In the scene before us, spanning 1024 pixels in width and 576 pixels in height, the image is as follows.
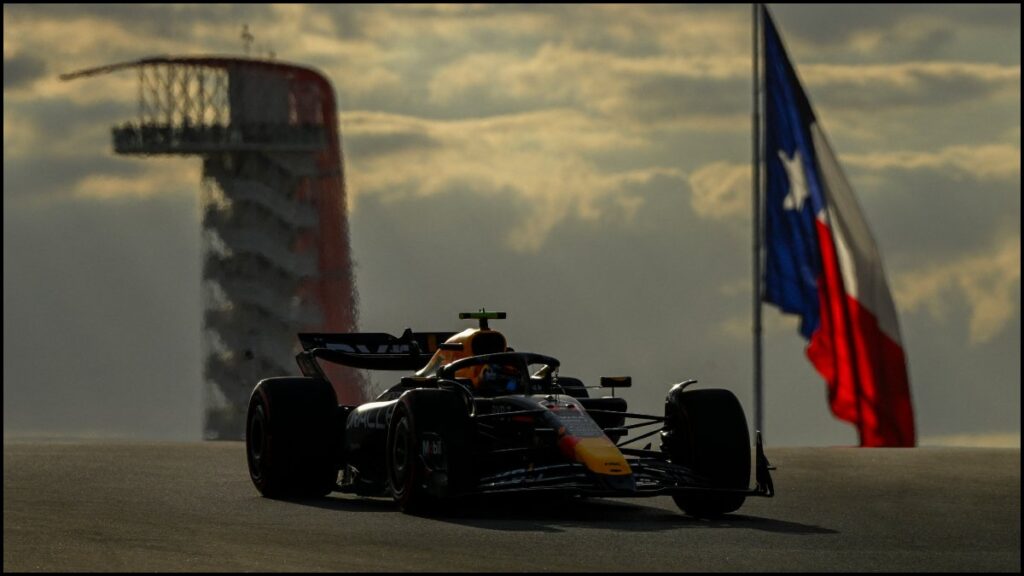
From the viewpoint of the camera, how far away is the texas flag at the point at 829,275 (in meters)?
32.7

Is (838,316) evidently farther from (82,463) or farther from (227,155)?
(227,155)

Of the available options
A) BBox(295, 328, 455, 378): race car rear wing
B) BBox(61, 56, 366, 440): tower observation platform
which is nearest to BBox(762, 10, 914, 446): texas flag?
BBox(295, 328, 455, 378): race car rear wing

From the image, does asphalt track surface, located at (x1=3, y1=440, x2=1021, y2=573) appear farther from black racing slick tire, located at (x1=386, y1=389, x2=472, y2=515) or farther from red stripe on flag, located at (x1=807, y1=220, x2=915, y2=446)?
red stripe on flag, located at (x1=807, y1=220, x2=915, y2=446)

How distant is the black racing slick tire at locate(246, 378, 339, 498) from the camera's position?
19.8 m

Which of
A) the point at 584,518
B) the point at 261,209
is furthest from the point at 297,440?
the point at 261,209

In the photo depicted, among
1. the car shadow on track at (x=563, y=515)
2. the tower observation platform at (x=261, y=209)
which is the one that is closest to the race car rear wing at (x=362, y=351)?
the car shadow on track at (x=563, y=515)

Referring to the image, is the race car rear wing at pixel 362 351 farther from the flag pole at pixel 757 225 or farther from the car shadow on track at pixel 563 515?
the flag pole at pixel 757 225

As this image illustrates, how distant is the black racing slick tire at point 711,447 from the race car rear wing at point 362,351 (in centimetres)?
419

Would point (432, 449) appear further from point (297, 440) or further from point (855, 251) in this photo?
point (855, 251)

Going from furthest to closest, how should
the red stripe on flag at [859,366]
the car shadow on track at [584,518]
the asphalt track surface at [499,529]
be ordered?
the red stripe on flag at [859,366]
the car shadow on track at [584,518]
the asphalt track surface at [499,529]

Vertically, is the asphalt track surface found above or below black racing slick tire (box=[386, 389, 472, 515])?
below

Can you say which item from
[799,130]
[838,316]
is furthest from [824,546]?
[799,130]

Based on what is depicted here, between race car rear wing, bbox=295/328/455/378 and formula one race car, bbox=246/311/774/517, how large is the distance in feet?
0.28

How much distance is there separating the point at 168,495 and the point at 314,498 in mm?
1521
